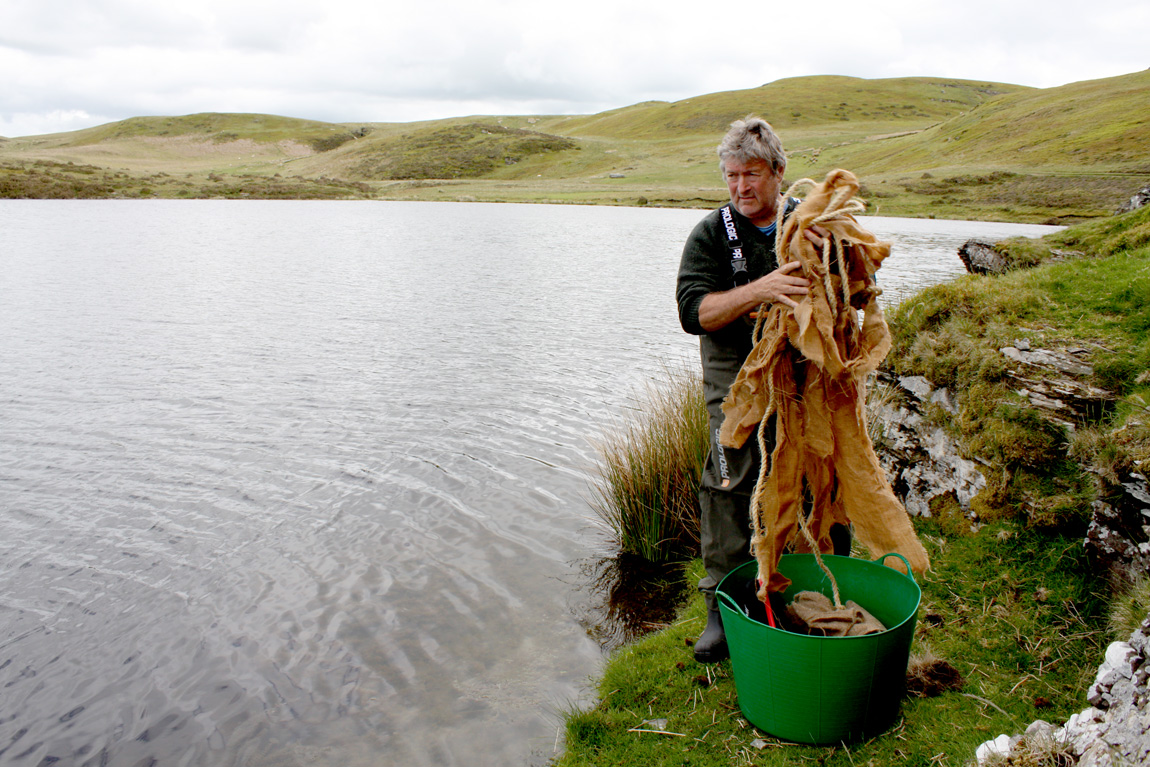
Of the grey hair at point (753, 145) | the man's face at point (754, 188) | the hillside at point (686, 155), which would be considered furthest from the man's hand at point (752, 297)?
the hillside at point (686, 155)

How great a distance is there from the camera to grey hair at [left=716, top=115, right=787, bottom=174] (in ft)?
11.5

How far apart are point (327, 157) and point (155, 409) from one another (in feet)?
357

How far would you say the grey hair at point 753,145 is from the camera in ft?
11.5

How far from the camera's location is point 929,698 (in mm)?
3348

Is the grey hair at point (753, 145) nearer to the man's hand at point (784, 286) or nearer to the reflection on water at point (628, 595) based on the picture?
the man's hand at point (784, 286)

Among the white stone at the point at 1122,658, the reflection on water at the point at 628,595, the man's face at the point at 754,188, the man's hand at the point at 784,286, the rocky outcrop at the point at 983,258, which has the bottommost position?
the reflection on water at the point at 628,595

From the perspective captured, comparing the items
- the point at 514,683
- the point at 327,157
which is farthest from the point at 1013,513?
the point at 327,157

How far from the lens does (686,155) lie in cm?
9181

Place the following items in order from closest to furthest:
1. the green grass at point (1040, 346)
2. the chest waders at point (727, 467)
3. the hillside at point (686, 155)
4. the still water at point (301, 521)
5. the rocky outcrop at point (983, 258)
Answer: the chest waders at point (727, 467), the green grass at point (1040, 346), the still water at point (301, 521), the rocky outcrop at point (983, 258), the hillside at point (686, 155)

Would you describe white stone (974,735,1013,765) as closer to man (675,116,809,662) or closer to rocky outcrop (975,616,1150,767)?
rocky outcrop (975,616,1150,767)

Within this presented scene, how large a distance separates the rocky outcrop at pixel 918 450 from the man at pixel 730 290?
187 centimetres

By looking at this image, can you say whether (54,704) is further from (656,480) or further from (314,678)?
(656,480)

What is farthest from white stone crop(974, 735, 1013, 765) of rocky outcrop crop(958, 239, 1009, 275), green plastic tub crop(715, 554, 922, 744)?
rocky outcrop crop(958, 239, 1009, 275)

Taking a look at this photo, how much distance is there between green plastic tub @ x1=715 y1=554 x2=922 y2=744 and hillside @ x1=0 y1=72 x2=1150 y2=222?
2182 cm
